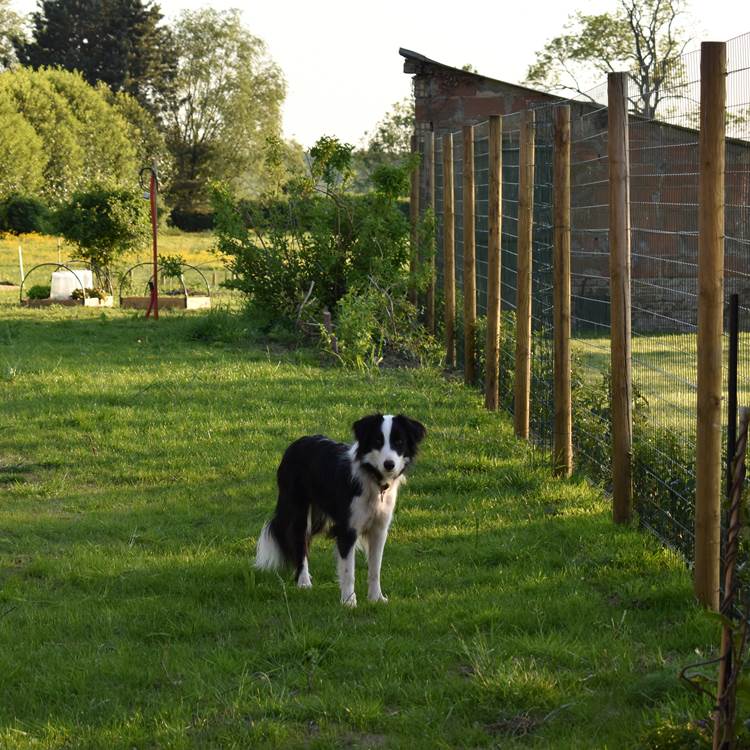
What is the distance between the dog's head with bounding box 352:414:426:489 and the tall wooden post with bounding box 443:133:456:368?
24.1ft

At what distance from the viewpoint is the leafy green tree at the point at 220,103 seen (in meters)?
69.2

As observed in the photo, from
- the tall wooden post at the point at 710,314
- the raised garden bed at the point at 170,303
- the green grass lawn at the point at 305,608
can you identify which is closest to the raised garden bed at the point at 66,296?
the raised garden bed at the point at 170,303

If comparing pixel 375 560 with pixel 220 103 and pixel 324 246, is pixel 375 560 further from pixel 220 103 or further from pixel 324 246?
pixel 220 103

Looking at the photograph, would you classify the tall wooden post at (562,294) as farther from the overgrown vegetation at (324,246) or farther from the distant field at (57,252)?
the distant field at (57,252)

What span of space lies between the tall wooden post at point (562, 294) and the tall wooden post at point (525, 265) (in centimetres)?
106

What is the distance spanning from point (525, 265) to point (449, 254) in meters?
4.04

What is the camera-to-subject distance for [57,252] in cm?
3494

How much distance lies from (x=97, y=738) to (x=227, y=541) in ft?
8.94

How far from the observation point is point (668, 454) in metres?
6.92

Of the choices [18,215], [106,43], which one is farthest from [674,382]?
[106,43]

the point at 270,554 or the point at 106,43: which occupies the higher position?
the point at 106,43

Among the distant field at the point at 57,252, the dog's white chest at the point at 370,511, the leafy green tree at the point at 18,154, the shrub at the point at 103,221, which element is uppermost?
the leafy green tree at the point at 18,154

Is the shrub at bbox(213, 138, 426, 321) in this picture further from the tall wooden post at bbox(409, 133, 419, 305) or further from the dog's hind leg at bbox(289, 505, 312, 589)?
the dog's hind leg at bbox(289, 505, 312, 589)

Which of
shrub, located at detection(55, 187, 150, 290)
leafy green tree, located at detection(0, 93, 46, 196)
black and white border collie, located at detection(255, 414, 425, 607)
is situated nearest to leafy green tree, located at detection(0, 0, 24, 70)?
leafy green tree, located at detection(0, 93, 46, 196)
